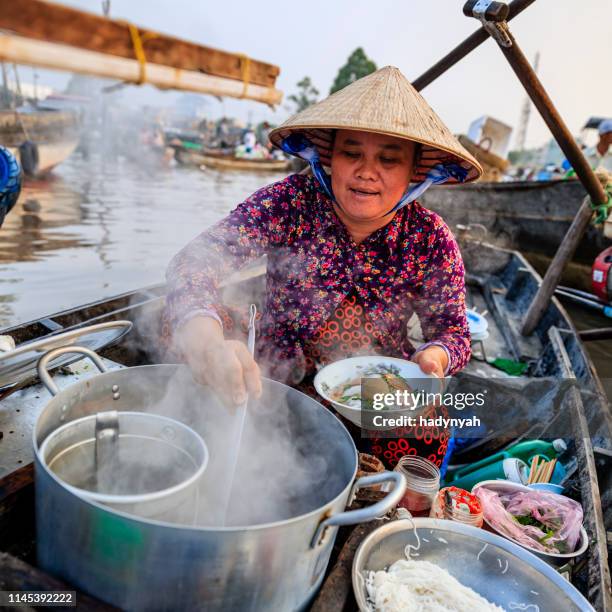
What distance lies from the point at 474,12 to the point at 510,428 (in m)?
2.78

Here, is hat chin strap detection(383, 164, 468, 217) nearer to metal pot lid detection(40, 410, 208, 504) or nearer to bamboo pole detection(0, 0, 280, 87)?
bamboo pole detection(0, 0, 280, 87)

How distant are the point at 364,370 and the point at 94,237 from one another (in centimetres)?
852

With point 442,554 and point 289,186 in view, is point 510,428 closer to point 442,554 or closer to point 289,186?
point 442,554

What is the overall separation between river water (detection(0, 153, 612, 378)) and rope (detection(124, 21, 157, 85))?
4879 mm

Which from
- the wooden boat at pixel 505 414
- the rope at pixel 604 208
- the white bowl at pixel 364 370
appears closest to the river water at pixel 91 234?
the wooden boat at pixel 505 414

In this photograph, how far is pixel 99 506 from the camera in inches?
31.8

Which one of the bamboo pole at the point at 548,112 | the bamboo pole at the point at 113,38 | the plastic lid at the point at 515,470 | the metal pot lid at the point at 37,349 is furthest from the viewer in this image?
the bamboo pole at the point at 548,112

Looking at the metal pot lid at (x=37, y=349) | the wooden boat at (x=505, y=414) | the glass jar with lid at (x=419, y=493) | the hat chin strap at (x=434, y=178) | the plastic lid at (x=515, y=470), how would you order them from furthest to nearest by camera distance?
the plastic lid at (x=515, y=470) → the hat chin strap at (x=434, y=178) → the glass jar with lid at (x=419, y=493) → the wooden boat at (x=505, y=414) → the metal pot lid at (x=37, y=349)

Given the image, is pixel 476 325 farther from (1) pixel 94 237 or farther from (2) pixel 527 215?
(1) pixel 94 237

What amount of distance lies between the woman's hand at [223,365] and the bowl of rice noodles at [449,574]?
54cm

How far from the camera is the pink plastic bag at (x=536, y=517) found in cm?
182

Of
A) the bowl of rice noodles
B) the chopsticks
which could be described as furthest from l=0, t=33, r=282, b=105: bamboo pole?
the chopsticks

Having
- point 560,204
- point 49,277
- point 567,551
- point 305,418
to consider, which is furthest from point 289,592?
point 560,204

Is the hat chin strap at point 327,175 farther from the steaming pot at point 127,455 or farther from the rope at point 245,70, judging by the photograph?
the steaming pot at point 127,455
